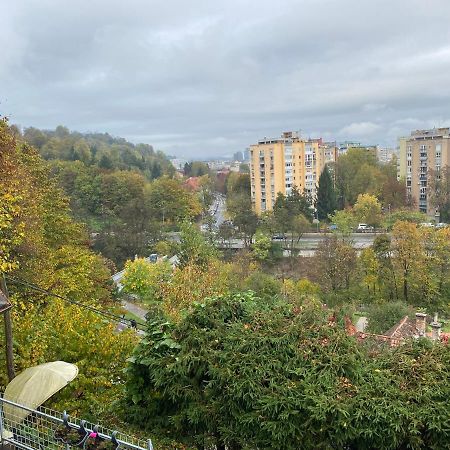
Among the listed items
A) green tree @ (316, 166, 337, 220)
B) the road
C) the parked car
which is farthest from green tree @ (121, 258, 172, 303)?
green tree @ (316, 166, 337, 220)

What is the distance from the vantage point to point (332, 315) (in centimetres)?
629

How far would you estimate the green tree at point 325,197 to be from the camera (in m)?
53.6

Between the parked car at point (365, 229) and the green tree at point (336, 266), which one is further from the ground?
the parked car at point (365, 229)

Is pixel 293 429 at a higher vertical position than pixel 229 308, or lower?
lower

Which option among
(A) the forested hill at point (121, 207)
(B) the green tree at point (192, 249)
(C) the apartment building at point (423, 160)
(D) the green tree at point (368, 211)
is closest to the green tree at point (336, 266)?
(B) the green tree at point (192, 249)

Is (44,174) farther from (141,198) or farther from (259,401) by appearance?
(141,198)

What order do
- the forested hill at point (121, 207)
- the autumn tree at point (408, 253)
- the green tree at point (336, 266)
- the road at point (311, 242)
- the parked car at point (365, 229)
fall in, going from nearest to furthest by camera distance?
the autumn tree at point (408, 253), the green tree at point (336, 266), the forested hill at point (121, 207), the road at point (311, 242), the parked car at point (365, 229)

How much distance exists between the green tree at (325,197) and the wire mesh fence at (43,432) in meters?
50.6

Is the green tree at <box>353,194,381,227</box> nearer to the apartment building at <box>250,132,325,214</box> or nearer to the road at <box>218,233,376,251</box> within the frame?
the road at <box>218,233,376,251</box>

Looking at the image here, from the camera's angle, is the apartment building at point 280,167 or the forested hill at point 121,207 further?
the apartment building at point 280,167

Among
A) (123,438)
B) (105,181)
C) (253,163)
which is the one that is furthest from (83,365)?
(253,163)

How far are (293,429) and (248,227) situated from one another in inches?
1521

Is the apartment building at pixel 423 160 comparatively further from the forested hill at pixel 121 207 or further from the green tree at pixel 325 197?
the forested hill at pixel 121 207

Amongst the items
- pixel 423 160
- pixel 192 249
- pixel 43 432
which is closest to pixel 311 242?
pixel 192 249
